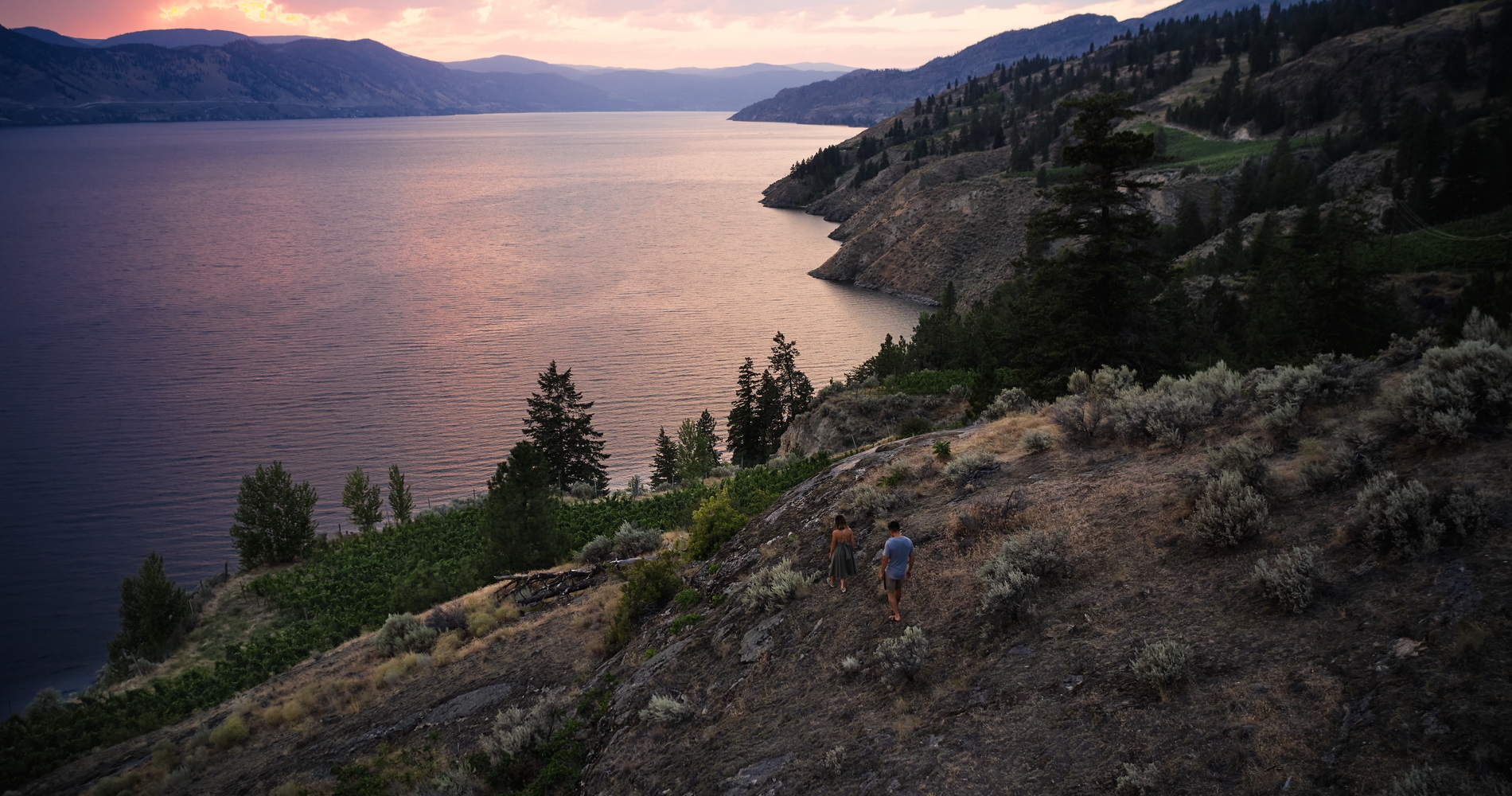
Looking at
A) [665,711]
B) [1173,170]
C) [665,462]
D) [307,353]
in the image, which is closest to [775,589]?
[665,711]

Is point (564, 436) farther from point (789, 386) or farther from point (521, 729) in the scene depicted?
point (521, 729)

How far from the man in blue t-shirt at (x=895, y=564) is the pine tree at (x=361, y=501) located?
3936 cm

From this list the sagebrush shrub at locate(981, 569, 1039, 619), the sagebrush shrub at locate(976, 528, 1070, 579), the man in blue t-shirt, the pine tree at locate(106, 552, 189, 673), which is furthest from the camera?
the pine tree at locate(106, 552, 189, 673)

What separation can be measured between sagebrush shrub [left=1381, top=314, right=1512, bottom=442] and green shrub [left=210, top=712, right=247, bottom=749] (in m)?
23.5

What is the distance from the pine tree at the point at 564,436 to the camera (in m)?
50.6

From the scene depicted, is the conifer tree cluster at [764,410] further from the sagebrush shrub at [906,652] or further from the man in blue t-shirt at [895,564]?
the sagebrush shrub at [906,652]

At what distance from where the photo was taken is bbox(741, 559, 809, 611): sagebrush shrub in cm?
1348

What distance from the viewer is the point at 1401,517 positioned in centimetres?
866

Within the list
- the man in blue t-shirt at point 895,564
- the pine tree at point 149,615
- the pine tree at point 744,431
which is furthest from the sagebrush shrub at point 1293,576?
the pine tree at point 744,431

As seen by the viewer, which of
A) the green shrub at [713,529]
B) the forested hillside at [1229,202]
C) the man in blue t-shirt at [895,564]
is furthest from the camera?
the forested hillside at [1229,202]

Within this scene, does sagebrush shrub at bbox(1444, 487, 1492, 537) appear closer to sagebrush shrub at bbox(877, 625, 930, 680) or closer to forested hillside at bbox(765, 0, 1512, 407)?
sagebrush shrub at bbox(877, 625, 930, 680)

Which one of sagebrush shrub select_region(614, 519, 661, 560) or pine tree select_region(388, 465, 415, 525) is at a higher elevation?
sagebrush shrub select_region(614, 519, 661, 560)

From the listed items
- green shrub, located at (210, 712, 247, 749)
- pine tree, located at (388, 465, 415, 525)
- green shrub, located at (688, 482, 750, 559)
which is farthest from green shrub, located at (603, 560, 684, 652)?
pine tree, located at (388, 465, 415, 525)

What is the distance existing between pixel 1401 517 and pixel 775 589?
8.95 m
